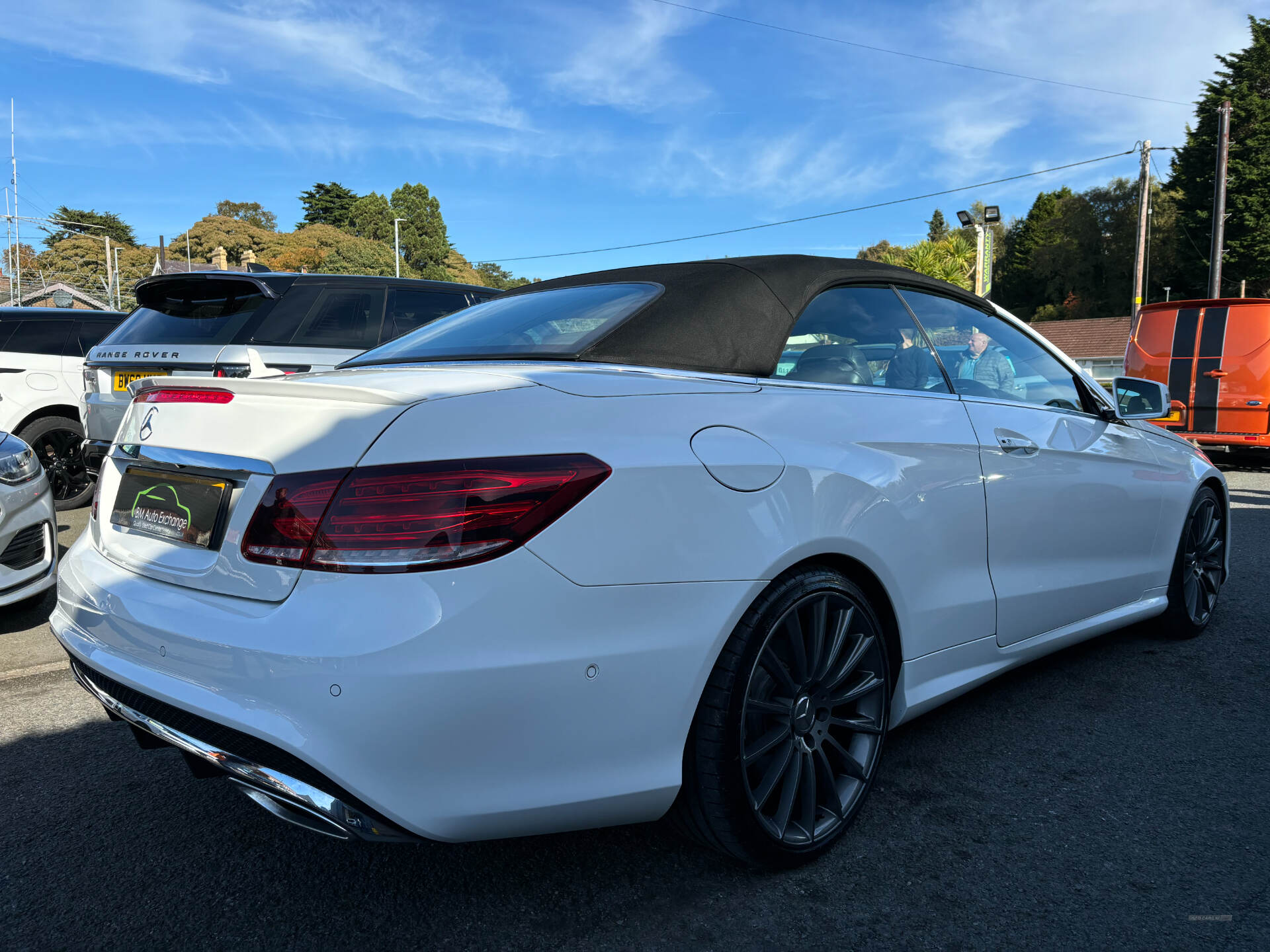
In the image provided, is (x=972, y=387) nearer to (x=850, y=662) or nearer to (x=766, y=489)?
(x=850, y=662)

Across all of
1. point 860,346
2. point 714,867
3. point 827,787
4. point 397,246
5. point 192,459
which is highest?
point 397,246

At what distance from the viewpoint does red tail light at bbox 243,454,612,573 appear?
163cm

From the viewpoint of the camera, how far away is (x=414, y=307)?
7.02 m

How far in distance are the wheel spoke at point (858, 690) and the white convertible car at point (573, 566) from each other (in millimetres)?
13

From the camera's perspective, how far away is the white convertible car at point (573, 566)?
64.3 inches

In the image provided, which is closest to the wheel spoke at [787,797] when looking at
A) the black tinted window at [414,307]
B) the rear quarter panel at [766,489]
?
the rear quarter panel at [766,489]

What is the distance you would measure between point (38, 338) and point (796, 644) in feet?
25.8

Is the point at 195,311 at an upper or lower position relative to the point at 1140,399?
upper

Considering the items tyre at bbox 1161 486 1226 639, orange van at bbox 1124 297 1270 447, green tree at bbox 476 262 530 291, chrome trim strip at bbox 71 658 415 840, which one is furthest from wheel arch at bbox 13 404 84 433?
green tree at bbox 476 262 530 291

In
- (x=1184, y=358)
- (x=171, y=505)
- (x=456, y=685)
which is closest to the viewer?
(x=456, y=685)

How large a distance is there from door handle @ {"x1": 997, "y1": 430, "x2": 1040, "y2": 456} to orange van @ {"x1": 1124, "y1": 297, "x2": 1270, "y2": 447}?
30.4 feet

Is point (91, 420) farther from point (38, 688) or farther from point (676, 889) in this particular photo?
point (676, 889)

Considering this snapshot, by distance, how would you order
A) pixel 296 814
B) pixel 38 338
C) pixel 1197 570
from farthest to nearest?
pixel 38 338, pixel 1197 570, pixel 296 814

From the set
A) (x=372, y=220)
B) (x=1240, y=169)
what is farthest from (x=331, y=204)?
(x=1240, y=169)
